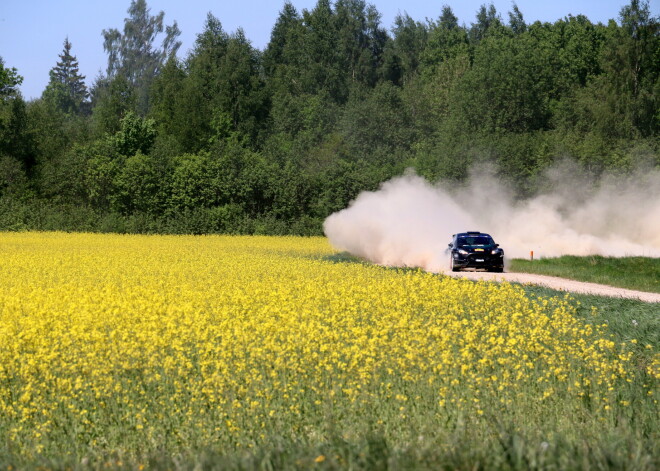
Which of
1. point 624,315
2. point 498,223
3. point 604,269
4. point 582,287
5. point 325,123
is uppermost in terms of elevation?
point 325,123

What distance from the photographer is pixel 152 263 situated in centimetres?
3362

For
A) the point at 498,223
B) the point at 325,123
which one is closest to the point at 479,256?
the point at 498,223

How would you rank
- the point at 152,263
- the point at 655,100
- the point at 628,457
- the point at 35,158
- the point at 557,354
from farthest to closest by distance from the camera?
the point at 35,158
the point at 655,100
the point at 152,263
the point at 557,354
the point at 628,457

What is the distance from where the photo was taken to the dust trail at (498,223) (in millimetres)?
46688

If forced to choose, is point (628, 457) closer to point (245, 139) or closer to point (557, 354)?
point (557, 354)

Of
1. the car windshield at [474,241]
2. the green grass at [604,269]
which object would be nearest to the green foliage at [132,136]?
the car windshield at [474,241]

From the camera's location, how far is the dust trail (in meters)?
46.7

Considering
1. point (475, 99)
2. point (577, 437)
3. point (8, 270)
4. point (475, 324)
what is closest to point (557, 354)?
point (475, 324)

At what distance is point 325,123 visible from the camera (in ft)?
394

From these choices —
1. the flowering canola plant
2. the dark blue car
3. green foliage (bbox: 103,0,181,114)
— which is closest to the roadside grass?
the flowering canola plant

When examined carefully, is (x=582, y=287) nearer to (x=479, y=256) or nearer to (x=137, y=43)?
(x=479, y=256)

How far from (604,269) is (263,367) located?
25524mm

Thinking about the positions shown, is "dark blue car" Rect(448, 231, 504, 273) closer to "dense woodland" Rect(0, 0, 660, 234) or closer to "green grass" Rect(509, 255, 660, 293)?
"green grass" Rect(509, 255, 660, 293)

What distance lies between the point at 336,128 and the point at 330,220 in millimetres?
68947
